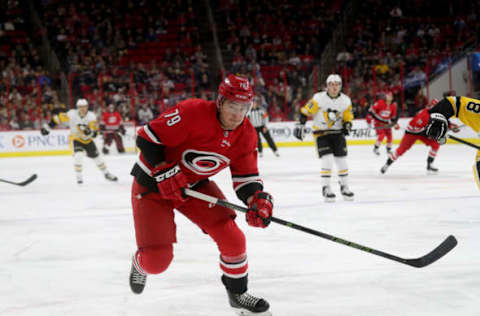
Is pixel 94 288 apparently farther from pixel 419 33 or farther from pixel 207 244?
pixel 419 33

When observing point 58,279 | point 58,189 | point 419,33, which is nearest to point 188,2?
point 419,33

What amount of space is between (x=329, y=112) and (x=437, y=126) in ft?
5.99

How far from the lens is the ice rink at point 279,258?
2.36 metres

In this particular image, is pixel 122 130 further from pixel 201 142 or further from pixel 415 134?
pixel 201 142

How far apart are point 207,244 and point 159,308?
48.8 inches

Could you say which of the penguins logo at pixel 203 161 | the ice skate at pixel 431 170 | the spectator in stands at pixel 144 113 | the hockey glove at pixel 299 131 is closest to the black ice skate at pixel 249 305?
the penguins logo at pixel 203 161

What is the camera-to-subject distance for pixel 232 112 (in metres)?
2.13

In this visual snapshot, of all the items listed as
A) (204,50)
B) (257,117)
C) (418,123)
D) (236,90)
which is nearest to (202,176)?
(236,90)

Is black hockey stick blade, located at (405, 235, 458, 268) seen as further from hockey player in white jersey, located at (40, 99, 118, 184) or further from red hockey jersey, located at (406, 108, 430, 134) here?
hockey player in white jersey, located at (40, 99, 118, 184)

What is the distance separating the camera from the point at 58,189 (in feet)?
22.4

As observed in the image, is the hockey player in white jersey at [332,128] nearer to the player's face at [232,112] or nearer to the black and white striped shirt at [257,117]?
the player's face at [232,112]

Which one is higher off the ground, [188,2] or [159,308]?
[188,2]

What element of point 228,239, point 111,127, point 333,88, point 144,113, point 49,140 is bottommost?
point 49,140

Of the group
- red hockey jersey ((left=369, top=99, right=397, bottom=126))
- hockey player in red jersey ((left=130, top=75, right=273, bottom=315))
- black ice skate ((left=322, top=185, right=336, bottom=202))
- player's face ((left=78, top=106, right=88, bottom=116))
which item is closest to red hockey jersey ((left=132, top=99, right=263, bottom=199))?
hockey player in red jersey ((left=130, top=75, right=273, bottom=315))
